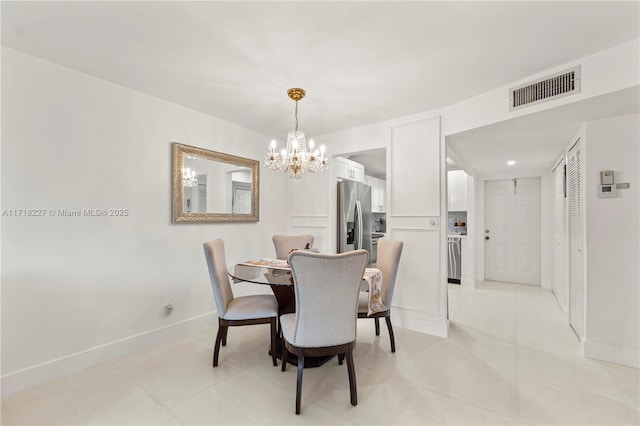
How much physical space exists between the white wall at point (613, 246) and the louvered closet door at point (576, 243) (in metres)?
0.19

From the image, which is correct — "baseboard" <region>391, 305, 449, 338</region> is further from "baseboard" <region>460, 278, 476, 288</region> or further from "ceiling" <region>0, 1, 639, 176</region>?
"baseboard" <region>460, 278, 476, 288</region>

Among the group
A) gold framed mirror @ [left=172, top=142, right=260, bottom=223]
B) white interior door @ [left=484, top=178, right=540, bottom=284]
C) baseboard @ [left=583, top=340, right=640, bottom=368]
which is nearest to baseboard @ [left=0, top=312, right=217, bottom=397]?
gold framed mirror @ [left=172, top=142, right=260, bottom=223]

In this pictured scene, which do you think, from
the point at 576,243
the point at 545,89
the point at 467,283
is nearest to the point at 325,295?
the point at 545,89

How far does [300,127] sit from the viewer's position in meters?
3.71

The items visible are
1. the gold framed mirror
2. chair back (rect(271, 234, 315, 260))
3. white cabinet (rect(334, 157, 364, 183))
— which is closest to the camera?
the gold framed mirror

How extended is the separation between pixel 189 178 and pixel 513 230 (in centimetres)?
557

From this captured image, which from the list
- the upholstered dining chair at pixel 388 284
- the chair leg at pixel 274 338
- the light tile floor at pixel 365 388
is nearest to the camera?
the light tile floor at pixel 365 388

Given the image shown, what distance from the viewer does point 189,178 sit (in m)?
3.06

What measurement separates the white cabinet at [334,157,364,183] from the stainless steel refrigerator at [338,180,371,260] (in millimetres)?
178

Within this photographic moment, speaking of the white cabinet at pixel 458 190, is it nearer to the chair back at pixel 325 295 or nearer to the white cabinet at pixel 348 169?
the white cabinet at pixel 348 169

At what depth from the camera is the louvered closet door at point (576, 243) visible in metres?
2.68

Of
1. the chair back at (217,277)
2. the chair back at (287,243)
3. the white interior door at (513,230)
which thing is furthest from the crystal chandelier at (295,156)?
the white interior door at (513,230)

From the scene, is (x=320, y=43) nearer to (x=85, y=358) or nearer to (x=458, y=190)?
(x=85, y=358)

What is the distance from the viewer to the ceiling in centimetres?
162
